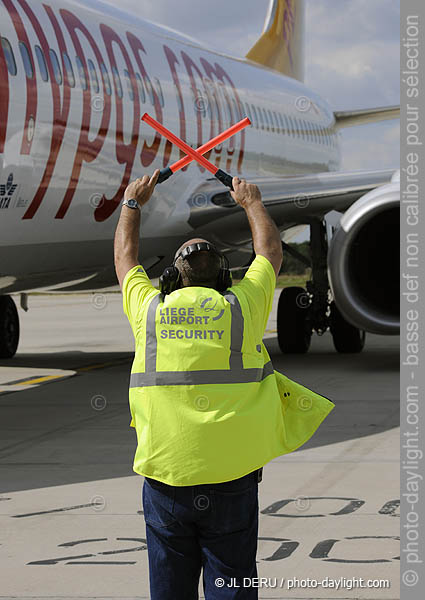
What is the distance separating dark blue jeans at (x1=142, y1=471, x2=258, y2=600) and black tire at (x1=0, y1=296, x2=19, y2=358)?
10.9 m

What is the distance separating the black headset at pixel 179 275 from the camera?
282 centimetres

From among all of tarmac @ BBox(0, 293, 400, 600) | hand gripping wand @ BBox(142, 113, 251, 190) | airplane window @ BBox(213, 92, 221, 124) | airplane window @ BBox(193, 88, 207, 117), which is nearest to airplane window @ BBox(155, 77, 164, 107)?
airplane window @ BBox(193, 88, 207, 117)

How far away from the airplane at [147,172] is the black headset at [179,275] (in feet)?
15.5

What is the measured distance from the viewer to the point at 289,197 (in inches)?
449

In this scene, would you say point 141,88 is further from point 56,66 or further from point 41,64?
point 41,64

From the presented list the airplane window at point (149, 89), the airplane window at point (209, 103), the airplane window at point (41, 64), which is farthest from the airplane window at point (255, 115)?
the airplane window at point (41, 64)

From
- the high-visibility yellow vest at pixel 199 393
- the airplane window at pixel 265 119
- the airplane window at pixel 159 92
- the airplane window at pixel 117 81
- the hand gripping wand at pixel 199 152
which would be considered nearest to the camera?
the high-visibility yellow vest at pixel 199 393

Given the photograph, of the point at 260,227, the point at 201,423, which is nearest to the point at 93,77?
the point at 260,227

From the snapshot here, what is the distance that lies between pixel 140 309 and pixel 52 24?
616 cm

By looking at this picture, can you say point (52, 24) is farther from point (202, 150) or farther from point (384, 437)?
point (202, 150)

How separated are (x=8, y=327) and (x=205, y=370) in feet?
36.5

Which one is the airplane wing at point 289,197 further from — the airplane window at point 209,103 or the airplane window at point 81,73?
the airplane window at point 81,73

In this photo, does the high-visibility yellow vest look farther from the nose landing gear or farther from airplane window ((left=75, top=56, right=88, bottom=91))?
the nose landing gear

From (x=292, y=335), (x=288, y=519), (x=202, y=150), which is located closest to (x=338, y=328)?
(x=292, y=335)
